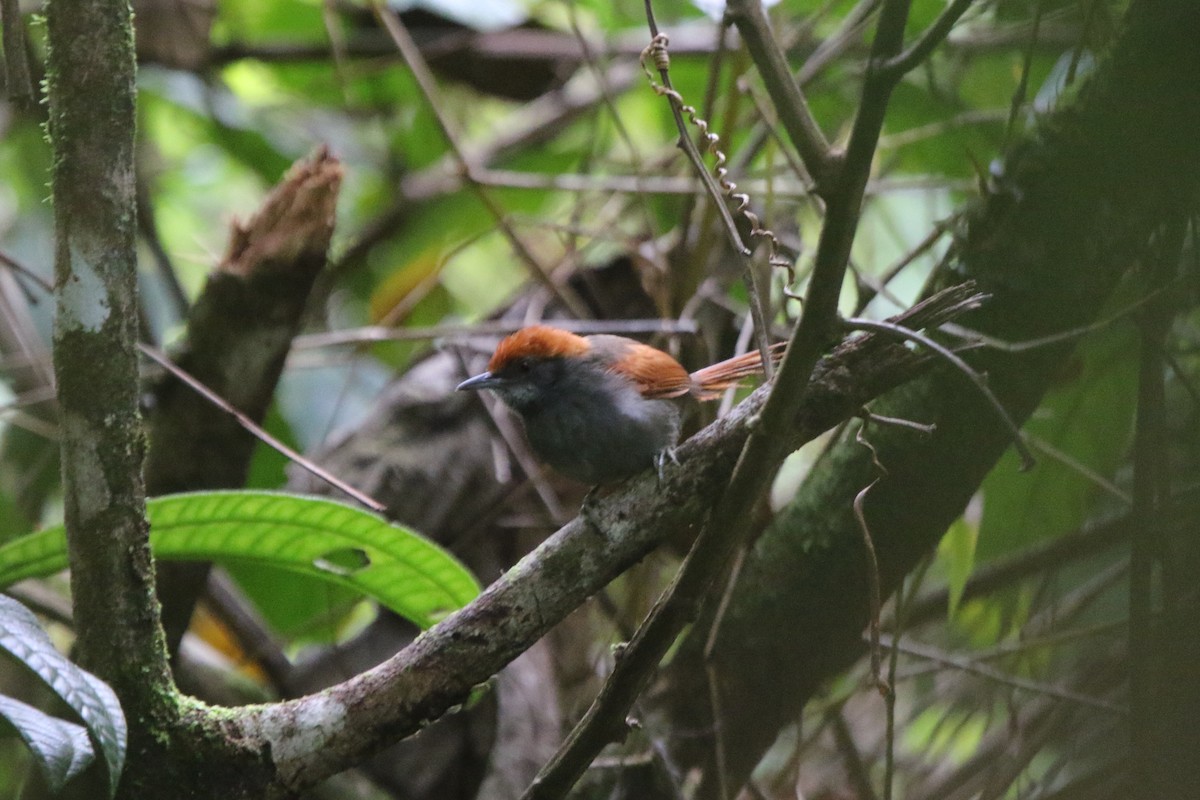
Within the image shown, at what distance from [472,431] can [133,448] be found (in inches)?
91.3

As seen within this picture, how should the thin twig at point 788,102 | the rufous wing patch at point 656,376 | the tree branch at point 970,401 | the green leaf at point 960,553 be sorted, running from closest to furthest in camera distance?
the thin twig at point 788,102 < the tree branch at point 970,401 < the rufous wing patch at point 656,376 < the green leaf at point 960,553

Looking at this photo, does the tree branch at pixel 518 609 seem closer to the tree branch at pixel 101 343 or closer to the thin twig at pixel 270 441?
the tree branch at pixel 101 343

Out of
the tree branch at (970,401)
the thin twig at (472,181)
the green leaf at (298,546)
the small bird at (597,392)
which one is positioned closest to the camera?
the tree branch at (970,401)

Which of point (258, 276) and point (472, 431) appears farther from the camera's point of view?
point (472, 431)

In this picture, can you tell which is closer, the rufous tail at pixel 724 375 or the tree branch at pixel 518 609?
the tree branch at pixel 518 609

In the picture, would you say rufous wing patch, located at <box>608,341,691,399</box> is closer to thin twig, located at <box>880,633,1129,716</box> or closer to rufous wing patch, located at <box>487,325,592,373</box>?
rufous wing patch, located at <box>487,325,592,373</box>

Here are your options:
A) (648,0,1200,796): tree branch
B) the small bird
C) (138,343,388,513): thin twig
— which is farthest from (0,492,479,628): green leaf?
(648,0,1200,796): tree branch

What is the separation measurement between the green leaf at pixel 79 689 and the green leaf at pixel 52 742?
3 centimetres

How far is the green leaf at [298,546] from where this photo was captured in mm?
2400

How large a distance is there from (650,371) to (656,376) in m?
0.02

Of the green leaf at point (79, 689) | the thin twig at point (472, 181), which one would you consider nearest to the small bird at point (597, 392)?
the thin twig at point (472, 181)

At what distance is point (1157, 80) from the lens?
1919mm

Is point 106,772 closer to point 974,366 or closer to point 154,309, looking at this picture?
point 974,366

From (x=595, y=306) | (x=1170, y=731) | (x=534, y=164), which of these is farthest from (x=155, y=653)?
(x=534, y=164)
